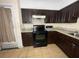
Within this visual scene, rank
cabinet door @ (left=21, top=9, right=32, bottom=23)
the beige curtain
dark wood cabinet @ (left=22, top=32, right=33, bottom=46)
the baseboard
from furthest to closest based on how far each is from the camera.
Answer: cabinet door @ (left=21, top=9, right=32, bottom=23) < dark wood cabinet @ (left=22, top=32, right=33, bottom=46) < the baseboard < the beige curtain

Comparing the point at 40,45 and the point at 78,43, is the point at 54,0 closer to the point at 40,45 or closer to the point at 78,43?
the point at 40,45

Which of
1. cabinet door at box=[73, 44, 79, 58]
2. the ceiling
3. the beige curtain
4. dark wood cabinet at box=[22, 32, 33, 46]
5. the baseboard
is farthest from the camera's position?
the ceiling

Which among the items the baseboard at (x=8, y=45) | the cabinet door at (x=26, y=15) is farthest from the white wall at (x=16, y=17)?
the cabinet door at (x=26, y=15)

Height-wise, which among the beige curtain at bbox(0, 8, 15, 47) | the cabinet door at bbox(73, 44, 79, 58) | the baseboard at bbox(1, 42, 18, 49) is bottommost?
the baseboard at bbox(1, 42, 18, 49)

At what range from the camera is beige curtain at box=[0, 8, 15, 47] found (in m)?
3.04

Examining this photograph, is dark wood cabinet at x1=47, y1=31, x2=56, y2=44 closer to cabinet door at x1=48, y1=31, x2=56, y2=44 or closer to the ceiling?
cabinet door at x1=48, y1=31, x2=56, y2=44

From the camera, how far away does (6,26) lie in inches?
122

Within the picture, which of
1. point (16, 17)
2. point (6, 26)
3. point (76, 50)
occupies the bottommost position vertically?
point (76, 50)

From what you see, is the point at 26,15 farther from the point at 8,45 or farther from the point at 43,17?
the point at 8,45

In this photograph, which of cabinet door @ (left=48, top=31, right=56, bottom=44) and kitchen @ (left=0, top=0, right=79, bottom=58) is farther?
cabinet door @ (left=48, top=31, right=56, bottom=44)

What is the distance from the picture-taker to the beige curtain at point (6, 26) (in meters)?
3.04

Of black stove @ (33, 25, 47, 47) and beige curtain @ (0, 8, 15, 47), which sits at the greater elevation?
beige curtain @ (0, 8, 15, 47)

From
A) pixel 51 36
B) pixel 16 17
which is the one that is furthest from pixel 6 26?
pixel 51 36

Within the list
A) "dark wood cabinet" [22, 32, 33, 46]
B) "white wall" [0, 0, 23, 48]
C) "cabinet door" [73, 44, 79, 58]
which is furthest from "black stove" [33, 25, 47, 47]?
"cabinet door" [73, 44, 79, 58]
